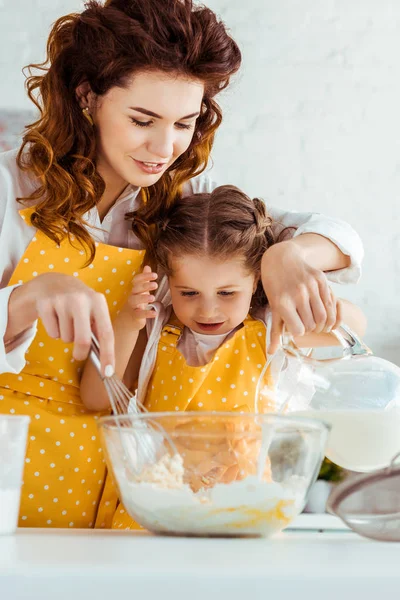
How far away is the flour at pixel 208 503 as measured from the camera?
0.58 metres

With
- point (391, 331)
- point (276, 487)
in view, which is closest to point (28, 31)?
point (391, 331)

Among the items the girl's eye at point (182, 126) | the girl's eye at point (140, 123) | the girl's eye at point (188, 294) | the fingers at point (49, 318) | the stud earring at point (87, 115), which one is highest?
the girl's eye at point (182, 126)

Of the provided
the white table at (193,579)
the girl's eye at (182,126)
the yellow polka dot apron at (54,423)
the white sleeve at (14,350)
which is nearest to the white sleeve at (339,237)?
the girl's eye at (182,126)

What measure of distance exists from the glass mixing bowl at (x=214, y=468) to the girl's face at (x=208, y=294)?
2.40 ft

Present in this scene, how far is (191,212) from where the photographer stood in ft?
4.64

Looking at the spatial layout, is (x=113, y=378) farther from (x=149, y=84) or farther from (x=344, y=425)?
(x=149, y=84)

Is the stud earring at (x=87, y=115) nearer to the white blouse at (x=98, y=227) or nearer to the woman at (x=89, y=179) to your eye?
the woman at (x=89, y=179)

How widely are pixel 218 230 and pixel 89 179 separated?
30 centimetres

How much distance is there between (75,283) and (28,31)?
2549 millimetres

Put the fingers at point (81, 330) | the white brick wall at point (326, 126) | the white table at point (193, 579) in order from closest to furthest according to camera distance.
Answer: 1. the white table at point (193, 579)
2. the fingers at point (81, 330)
3. the white brick wall at point (326, 126)

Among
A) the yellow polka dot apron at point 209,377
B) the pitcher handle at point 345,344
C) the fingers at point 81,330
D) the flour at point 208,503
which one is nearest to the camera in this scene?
the flour at point 208,503

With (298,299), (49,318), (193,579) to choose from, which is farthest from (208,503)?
(298,299)

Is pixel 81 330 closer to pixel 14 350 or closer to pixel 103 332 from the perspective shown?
pixel 103 332

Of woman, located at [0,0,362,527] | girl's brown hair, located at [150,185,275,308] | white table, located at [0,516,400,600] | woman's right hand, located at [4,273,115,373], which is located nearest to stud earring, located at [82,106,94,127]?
woman, located at [0,0,362,527]
